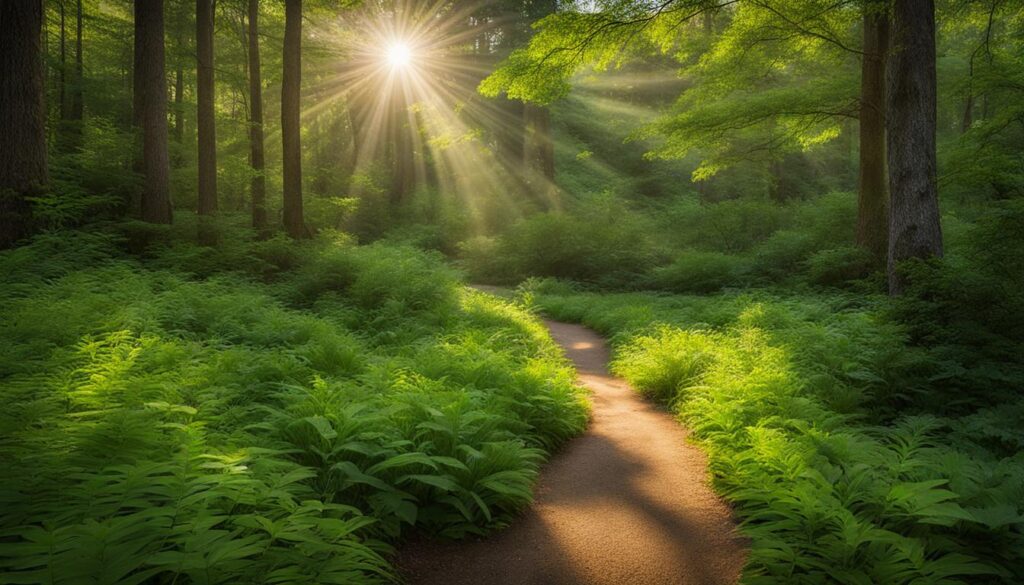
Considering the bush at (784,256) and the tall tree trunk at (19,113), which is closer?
the tall tree trunk at (19,113)

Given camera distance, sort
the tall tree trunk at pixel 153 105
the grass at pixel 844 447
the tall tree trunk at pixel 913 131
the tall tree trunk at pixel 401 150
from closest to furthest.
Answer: the grass at pixel 844 447, the tall tree trunk at pixel 913 131, the tall tree trunk at pixel 153 105, the tall tree trunk at pixel 401 150

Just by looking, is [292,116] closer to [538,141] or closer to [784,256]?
[784,256]

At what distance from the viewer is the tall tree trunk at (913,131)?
7723 mm

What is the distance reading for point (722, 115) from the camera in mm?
11320

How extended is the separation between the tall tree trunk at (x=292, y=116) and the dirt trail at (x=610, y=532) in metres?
11.3

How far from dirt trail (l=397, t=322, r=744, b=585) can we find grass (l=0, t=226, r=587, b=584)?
0.22 meters

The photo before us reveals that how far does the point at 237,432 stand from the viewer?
400 cm

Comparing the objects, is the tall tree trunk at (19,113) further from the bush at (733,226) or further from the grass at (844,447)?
the bush at (733,226)

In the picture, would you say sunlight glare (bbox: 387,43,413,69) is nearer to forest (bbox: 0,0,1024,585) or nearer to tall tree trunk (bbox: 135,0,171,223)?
forest (bbox: 0,0,1024,585)

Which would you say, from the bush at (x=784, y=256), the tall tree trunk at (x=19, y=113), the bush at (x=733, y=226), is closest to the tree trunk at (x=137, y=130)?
the tall tree trunk at (x=19, y=113)

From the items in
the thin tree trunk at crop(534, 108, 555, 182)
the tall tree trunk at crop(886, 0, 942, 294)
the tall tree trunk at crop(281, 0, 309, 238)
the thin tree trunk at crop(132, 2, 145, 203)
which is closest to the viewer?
the tall tree trunk at crop(886, 0, 942, 294)

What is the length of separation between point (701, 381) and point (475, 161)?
25401 mm

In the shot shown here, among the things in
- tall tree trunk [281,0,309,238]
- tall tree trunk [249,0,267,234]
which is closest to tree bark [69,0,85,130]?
tall tree trunk [249,0,267,234]

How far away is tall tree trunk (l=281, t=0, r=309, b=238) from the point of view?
13.0 m
